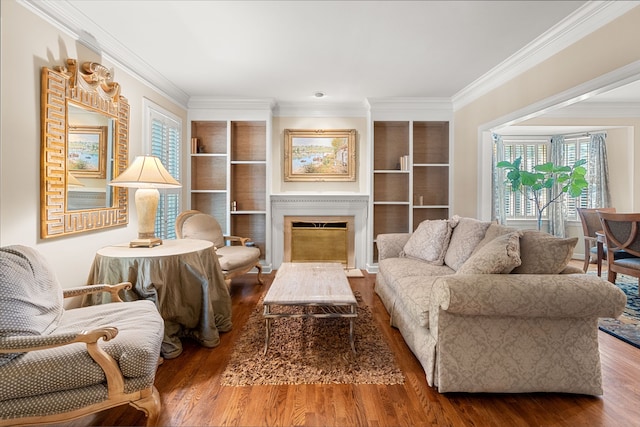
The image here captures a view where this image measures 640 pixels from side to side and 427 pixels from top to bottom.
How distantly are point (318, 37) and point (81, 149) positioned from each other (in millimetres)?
2200

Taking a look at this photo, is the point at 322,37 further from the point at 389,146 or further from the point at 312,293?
the point at 389,146

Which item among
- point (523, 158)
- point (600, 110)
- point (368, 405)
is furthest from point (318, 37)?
point (523, 158)

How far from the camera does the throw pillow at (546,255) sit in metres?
2.05

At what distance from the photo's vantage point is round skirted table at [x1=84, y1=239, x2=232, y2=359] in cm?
235

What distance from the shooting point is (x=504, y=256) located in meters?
2.00

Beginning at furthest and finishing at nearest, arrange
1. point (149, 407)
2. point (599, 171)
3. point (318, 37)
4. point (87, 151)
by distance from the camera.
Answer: point (599, 171), point (318, 37), point (87, 151), point (149, 407)

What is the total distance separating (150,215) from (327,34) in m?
2.20

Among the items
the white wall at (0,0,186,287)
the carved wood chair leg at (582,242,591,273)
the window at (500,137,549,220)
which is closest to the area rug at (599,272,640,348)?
the carved wood chair leg at (582,242,591,273)

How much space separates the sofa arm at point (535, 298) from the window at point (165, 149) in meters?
3.53

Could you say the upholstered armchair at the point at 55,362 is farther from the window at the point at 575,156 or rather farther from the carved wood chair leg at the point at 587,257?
the window at the point at 575,156

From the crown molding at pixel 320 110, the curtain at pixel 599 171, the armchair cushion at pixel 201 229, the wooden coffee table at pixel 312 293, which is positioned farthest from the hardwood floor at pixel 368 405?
the curtain at pixel 599 171

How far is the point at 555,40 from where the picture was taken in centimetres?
281

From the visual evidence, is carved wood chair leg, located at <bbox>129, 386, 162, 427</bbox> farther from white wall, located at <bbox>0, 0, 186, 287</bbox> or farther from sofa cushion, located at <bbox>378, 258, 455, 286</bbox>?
sofa cushion, located at <bbox>378, 258, 455, 286</bbox>

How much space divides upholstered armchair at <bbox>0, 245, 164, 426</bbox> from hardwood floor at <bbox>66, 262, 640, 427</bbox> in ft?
1.13
